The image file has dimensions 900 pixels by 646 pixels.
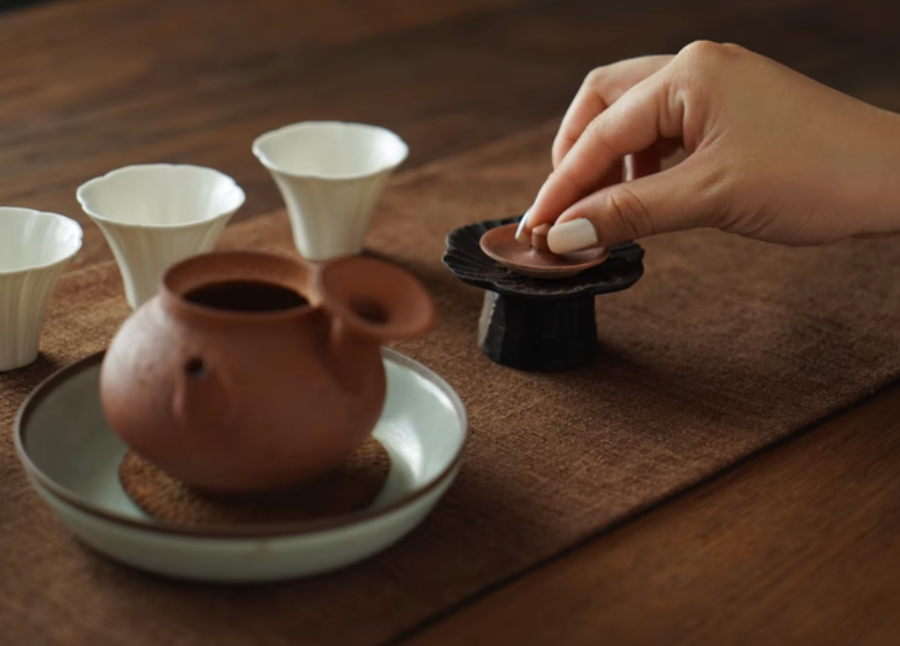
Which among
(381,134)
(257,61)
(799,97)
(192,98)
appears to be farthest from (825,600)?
(257,61)

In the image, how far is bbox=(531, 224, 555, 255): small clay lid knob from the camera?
1.03 m

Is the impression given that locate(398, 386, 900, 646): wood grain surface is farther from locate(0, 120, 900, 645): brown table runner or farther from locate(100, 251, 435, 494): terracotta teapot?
locate(100, 251, 435, 494): terracotta teapot

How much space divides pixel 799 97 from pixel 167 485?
0.60 meters

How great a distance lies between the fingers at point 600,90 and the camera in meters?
1.17

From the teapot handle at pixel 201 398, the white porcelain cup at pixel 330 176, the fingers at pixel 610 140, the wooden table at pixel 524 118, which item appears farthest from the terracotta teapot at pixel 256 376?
the white porcelain cup at pixel 330 176

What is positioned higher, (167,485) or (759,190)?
(759,190)

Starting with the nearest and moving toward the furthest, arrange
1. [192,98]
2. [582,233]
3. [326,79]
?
[582,233] < [192,98] < [326,79]

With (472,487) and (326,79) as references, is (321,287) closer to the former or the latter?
(472,487)

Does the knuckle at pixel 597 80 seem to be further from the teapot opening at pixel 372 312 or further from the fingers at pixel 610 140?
the teapot opening at pixel 372 312

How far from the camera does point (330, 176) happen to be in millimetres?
1218

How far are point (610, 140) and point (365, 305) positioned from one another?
427mm

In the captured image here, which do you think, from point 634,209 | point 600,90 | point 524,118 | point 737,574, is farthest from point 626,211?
point 524,118

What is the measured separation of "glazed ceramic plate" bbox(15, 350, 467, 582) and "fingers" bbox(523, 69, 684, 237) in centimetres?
26

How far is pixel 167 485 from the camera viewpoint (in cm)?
80
